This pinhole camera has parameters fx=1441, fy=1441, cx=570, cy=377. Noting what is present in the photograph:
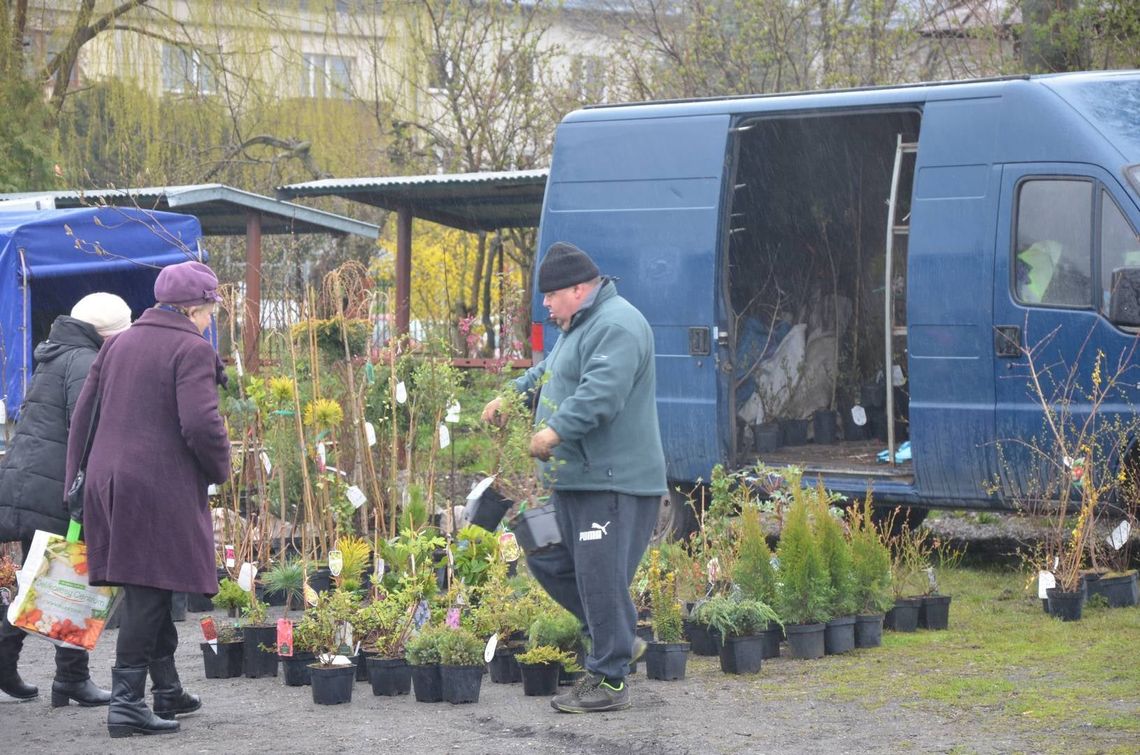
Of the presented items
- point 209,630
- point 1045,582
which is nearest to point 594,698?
point 209,630

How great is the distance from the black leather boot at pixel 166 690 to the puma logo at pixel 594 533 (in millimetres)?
1636

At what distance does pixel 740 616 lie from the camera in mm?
6066

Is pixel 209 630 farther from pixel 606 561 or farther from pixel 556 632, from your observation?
pixel 606 561

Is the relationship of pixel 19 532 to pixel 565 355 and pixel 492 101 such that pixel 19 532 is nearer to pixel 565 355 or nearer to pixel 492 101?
pixel 565 355

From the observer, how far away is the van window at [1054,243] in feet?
24.8

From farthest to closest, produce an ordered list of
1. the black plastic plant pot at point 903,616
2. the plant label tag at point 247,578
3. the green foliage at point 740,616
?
1. the black plastic plant pot at point 903,616
2. the plant label tag at point 247,578
3. the green foliage at point 740,616

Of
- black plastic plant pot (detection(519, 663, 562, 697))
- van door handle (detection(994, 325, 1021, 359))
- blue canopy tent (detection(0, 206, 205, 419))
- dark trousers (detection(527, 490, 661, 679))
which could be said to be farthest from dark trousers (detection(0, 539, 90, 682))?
van door handle (detection(994, 325, 1021, 359))

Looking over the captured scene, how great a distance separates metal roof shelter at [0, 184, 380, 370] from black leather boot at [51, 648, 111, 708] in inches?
228

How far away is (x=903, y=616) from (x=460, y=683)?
2.32m

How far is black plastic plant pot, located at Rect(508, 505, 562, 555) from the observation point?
548cm

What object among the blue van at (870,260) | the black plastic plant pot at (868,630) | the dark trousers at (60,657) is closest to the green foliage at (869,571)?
the black plastic plant pot at (868,630)

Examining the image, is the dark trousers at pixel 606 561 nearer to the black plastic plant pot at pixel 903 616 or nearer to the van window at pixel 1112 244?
the black plastic plant pot at pixel 903 616

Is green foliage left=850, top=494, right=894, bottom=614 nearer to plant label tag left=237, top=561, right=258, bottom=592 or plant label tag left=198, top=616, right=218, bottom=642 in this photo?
plant label tag left=237, top=561, right=258, bottom=592

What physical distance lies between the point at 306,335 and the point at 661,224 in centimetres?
221
